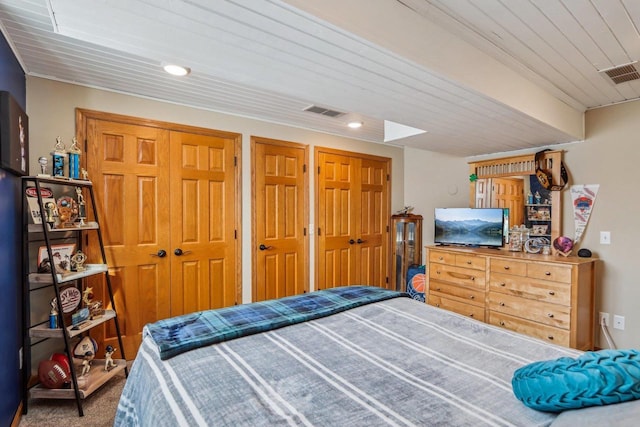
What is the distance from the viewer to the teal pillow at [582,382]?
33.7 inches

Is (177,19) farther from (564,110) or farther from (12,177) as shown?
(564,110)

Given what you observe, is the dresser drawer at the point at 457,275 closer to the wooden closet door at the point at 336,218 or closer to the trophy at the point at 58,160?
the wooden closet door at the point at 336,218

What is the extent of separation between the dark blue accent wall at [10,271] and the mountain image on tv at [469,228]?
13.0ft

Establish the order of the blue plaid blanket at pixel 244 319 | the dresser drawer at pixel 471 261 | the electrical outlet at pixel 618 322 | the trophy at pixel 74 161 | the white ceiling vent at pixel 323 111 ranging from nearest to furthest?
the blue plaid blanket at pixel 244 319
the trophy at pixel 74 161
the electrical outlet at pixel 618 322
the white ceiling vent at pixel 323 111
the dresser drawer at pixel 471 261

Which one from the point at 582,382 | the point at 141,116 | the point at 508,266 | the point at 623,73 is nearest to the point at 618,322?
the point at 508,266

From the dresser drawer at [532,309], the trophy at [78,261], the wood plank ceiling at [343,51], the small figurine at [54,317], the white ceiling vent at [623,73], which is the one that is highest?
the white ceiling vent at [623,73]

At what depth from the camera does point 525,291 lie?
9.79 ft

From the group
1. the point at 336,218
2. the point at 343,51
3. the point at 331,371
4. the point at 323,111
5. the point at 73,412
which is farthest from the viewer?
the point at 336,218

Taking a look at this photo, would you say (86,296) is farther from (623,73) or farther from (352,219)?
(623,73)

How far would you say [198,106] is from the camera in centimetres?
316

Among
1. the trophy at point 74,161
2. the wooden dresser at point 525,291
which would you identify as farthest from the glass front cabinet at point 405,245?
the trophy at point 74,161

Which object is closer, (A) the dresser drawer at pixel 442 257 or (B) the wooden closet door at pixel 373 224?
(A) the dresser drawer at pixel 442 257

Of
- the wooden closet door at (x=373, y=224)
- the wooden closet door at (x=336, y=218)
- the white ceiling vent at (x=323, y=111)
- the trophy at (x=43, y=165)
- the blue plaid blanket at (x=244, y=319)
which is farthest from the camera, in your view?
the wooden closet door at (x=373, y=224)

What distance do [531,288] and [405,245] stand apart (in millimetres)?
1840
